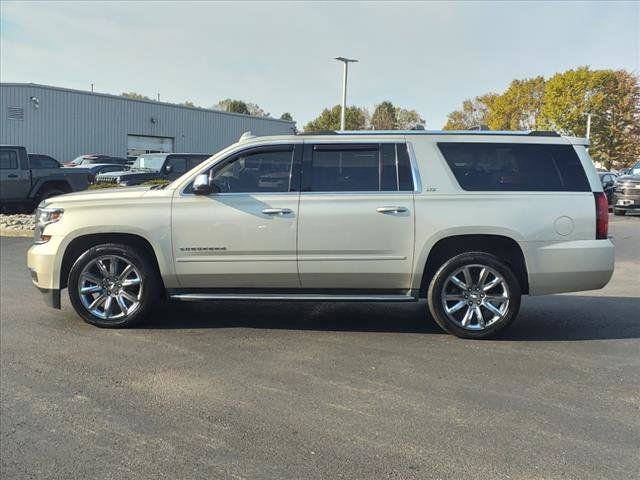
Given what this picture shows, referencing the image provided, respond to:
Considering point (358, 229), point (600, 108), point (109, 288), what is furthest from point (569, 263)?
point (600, 108)

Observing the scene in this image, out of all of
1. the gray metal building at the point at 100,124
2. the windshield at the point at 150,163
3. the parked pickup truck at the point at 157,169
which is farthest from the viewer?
the gray metal building at the point at 100,124

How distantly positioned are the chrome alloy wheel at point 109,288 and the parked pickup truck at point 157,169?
40.8 feet

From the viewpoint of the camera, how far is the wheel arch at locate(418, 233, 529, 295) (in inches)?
219

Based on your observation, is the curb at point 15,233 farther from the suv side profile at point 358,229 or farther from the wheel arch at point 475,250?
the wheel arch at point 475,250

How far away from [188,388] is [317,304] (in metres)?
2.72

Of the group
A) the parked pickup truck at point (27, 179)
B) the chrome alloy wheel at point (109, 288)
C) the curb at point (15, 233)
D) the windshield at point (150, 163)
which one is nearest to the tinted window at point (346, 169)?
the chrome alloy wheel at point (109, 288)

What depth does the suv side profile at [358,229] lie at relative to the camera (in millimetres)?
5402

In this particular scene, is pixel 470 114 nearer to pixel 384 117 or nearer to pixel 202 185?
pixel 384 117

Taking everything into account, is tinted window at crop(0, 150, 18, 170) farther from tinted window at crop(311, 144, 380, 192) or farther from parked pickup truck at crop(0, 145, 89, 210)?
tinted window at crop(311, 144, 380, 192)

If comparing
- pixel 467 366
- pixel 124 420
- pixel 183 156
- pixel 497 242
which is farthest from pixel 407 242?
pixel 183 156

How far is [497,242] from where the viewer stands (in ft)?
18.4

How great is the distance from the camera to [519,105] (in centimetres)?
5847

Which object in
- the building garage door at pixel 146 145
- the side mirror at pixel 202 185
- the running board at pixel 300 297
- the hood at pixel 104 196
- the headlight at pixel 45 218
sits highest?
the building garage door at pixel 146 145

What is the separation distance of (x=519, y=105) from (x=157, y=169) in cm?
4756
